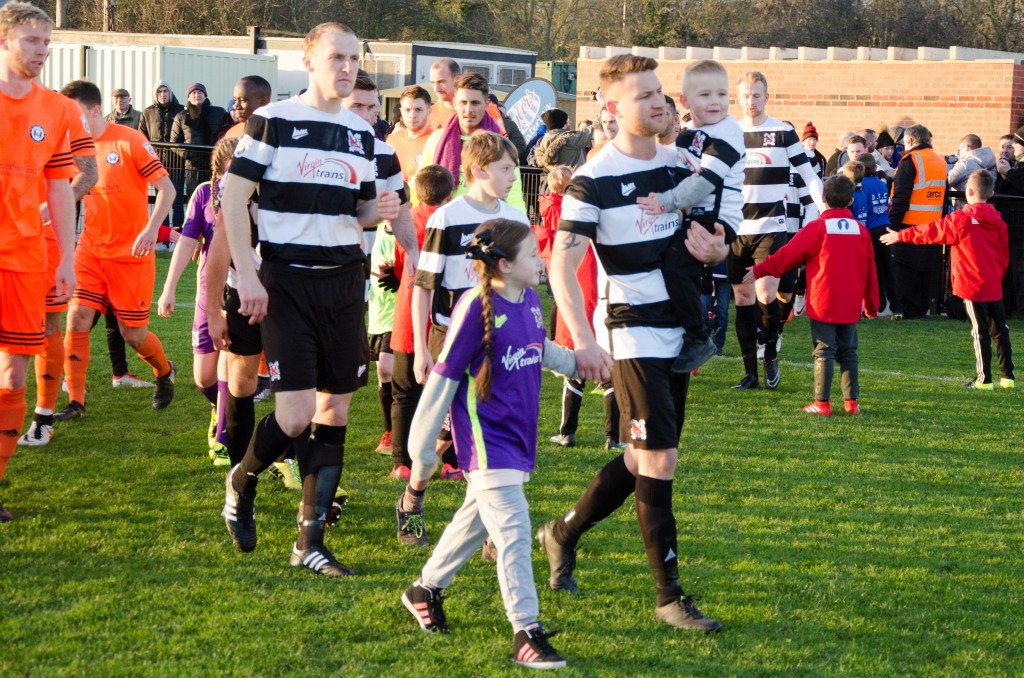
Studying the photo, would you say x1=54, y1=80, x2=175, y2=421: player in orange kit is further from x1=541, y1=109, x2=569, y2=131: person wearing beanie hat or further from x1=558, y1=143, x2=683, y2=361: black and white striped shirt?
x1=541, y1=109, x2=569, y2=131: person wearing beanie hat

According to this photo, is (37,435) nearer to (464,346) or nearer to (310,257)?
(310,257)

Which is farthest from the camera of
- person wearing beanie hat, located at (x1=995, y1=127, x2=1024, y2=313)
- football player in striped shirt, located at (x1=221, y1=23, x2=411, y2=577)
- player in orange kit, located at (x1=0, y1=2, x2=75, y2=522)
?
person wearing beanie hat, located at (x1=995, y1=127, x2=1024, y2=313)

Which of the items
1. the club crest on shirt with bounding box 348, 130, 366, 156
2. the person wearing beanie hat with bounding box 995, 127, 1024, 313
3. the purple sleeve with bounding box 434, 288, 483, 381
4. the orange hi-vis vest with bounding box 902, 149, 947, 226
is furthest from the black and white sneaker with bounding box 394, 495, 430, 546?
the person wearing beanie hat with bounding box 995, 127, 1024, 313

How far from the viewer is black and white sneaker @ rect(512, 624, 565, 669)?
13.5 feet

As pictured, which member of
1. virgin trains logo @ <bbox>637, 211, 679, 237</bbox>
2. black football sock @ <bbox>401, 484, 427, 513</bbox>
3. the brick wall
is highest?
the brick wall

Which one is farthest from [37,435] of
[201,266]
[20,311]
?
[20,311]

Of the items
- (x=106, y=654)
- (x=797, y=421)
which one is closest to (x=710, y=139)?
(x=106, y=654)

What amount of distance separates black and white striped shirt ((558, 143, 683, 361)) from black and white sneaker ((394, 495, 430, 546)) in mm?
1458

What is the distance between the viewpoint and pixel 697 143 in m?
4.61

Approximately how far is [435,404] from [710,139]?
57.1 inches

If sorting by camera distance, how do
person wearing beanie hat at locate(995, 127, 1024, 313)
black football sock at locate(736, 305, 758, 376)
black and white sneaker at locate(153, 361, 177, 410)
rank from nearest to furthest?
black and white sneaker at locate(153, 361, 177, 410) → black football sock at locate(736, 305, 758, 376) → person wearing beanie hat at locate(995, 127, 1024, 313)

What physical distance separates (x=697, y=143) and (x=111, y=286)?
16.2 feet

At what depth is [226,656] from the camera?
4156 millimetres

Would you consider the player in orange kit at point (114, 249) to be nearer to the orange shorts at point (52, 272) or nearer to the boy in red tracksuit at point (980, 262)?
the orange shorts at point (52, 272)
